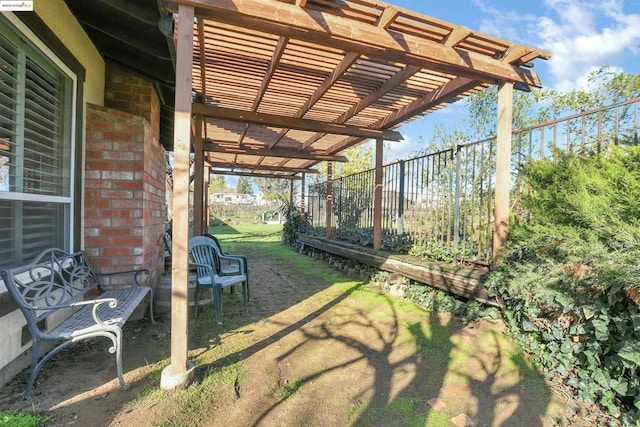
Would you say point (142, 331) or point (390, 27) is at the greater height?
point (390, 27)

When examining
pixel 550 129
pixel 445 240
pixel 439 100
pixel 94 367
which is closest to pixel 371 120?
pixel 439 100

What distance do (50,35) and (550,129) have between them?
433 cm

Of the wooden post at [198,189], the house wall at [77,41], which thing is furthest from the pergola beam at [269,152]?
the house wall at [77,41]

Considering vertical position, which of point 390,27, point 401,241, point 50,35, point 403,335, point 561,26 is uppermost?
point 561,26

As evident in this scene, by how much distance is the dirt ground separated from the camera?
6.01ft

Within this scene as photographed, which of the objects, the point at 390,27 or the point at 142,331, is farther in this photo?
the point at 142,331

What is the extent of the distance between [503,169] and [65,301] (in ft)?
13.3

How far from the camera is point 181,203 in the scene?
2.06 meters

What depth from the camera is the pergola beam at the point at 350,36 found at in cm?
220

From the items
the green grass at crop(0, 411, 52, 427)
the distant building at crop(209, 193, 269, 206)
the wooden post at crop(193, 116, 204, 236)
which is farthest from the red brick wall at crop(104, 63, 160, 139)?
the distant building at crop(209, 193, 269, 206)

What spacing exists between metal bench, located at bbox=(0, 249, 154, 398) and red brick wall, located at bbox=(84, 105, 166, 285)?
0.65ft

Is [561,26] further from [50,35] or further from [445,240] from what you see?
[50,35]

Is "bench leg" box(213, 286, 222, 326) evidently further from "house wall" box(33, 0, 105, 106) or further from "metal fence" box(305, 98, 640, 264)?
"metal fence" box(305, 98, 640, 264)

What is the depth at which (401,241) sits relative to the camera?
5234 millimetres
